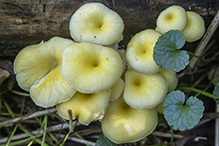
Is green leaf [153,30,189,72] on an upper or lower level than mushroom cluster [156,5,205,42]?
lower

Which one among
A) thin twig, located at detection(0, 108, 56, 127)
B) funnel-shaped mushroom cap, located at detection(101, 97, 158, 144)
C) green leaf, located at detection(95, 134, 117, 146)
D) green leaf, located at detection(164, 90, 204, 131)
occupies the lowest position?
thin twig, located at detection(0, 108, 56, 127)

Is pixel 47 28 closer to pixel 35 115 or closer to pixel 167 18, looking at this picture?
pixel 35 115

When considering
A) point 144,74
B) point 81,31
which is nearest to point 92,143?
point 144,74

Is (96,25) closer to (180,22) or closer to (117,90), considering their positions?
(117,90)

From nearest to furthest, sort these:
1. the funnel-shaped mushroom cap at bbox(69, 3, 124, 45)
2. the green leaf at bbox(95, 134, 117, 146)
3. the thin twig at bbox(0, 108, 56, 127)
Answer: the funnel-shaped mushroom cap at bbox(69, 3, 124, 45) → the green leaf at bbox(95, 134, 117, 146) → the thin twig at bbox(0, 108, 56, 127)

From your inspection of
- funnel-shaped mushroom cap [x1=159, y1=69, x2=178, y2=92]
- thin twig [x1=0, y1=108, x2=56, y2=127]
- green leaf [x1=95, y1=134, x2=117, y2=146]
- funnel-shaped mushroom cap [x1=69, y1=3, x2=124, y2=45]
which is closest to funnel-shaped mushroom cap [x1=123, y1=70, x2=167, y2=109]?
funnel-shaped mushroom cap [x1=159, y1=69, x2=178, y2=92]

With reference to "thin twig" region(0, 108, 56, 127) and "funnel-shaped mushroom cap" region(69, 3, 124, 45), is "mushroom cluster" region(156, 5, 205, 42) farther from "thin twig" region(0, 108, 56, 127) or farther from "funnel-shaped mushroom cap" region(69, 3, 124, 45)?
"thin twig" region(0, 108, 56, 127)
